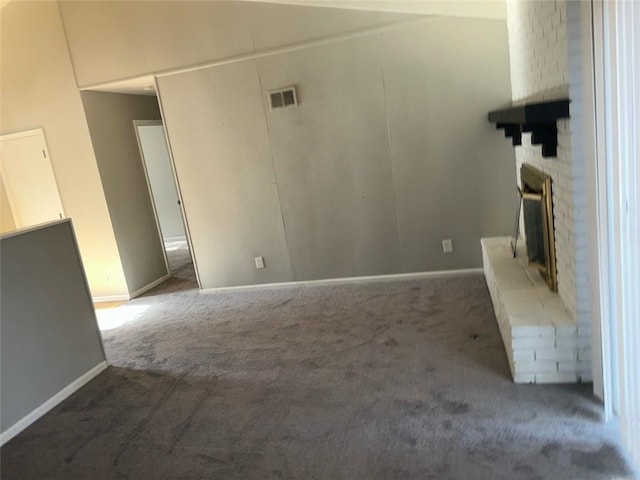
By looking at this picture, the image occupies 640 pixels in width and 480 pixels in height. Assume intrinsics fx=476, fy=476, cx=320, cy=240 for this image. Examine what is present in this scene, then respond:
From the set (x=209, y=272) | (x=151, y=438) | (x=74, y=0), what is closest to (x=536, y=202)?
(x=151, y=438)

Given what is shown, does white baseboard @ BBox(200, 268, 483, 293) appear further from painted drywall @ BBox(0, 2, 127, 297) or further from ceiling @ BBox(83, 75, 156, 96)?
ceiling @ BBox(83, 75, 156, 96)

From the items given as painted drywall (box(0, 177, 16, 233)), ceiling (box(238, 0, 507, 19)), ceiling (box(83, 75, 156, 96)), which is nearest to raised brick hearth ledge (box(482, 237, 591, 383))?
ceiling (box(238, 0, 507, 19))

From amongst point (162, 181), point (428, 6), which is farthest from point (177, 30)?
point (162, 181)

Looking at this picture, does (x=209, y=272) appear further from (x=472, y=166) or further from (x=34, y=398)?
(x=472, y=166)

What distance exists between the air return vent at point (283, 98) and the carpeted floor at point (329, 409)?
202cm

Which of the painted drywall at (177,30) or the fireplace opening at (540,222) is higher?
the painted drywall at (177,30)

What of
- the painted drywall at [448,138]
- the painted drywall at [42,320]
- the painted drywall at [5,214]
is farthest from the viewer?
the painted drywall at [5,214]

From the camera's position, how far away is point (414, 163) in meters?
4.50

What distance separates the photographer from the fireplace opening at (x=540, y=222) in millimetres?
2844

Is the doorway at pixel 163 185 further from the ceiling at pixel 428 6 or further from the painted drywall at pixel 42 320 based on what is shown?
the ceiling at pixel 428 6

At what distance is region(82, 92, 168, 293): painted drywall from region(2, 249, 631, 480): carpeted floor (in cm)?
175

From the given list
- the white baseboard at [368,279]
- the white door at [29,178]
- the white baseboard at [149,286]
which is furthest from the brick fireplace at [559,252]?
the white door at [29,178]

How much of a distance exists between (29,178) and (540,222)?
217 inches

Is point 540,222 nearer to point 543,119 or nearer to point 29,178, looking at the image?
point 543,119
